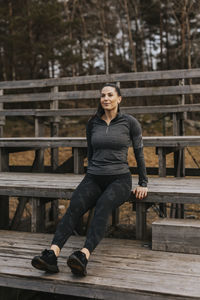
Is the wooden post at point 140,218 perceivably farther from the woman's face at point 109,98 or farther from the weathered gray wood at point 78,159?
the weathered gray wood at point 78,159

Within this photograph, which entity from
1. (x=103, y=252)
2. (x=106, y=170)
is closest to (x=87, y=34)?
(x=106, y=170)

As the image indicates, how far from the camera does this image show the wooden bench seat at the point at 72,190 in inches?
123

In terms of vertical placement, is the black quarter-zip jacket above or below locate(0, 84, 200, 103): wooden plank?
below

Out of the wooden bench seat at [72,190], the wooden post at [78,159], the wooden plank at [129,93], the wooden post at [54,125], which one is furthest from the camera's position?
the wooden post at [54,125]

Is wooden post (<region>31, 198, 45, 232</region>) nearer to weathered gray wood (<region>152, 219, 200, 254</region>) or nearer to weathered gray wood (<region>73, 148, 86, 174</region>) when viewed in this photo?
weathered gray wood (<region>73, 148, 86, 174</region>)

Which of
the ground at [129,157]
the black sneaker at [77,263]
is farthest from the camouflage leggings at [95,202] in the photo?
the ground at [129,157]

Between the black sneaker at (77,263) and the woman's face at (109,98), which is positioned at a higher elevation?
the woman's face at (109,98)

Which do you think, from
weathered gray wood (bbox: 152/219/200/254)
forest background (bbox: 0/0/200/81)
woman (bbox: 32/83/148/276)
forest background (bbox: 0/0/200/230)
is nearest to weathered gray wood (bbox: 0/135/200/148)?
woman (bbox: 32/83/148/276)

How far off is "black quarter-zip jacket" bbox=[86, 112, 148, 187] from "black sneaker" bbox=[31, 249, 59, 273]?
3.06 feet

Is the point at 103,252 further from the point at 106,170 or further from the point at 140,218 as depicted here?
the point at 106,170

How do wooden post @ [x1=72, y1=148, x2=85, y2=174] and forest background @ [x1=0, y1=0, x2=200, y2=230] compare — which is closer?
wooden post @ [x1=72, y1=148, x2=85, y2=174]

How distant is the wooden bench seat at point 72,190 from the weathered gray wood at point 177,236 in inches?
10.6

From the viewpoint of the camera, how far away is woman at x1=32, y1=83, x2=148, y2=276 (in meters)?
2.85

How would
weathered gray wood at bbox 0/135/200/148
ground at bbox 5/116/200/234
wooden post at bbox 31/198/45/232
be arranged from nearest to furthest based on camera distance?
wooden post at bbox 31/198/45/232
weathered gray wood at bbox 0/135/200/148
ground at bbox 5/116/200/234
